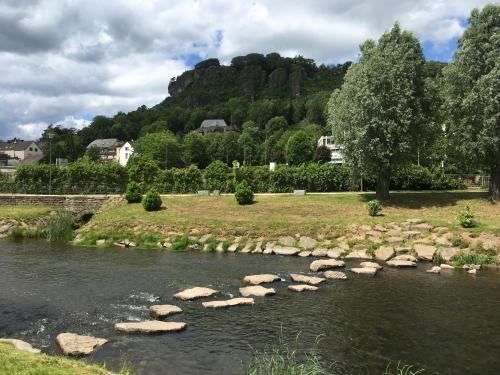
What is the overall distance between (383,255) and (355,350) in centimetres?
1623

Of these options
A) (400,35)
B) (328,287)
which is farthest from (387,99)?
(328,287)

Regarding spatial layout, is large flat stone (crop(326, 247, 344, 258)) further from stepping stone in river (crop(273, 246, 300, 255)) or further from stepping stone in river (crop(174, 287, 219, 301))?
stepping stone in river (crop(174, 287, 219, 301))

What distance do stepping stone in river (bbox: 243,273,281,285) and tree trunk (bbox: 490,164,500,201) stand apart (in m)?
25.3

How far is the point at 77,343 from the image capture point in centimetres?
1395

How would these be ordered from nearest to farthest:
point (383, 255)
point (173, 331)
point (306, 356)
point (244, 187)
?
point (306, 356), point (173, 331), point (383, 255), point (244, 187)

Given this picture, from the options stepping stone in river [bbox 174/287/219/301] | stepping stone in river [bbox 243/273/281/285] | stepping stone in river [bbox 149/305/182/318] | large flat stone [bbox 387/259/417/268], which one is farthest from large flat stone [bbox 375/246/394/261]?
stepping stone in river [bbox 149/305/182/318]

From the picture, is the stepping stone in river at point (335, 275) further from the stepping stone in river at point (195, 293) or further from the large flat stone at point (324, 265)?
the stepping stone in river at point (195, 293)

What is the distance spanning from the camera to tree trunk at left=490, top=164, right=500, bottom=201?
38812mm

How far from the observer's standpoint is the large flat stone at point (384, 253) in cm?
2909

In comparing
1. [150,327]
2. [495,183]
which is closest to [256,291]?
[150,327]

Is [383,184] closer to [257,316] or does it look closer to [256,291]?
[256,291]

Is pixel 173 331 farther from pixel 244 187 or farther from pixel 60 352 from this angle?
pixel 244 187

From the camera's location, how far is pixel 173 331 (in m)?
15.7

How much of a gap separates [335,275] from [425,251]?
8.40m
